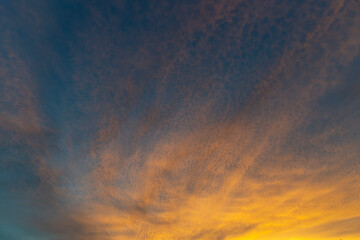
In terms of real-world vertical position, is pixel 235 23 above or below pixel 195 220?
above

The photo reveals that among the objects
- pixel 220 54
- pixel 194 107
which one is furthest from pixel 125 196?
pixel 220 54

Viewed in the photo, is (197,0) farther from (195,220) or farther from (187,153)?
(195,220)

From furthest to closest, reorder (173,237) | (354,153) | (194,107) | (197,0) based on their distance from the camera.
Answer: (173,237) < (354,153) < (194,107) < (197,0)

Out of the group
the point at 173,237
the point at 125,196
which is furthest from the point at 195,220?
the point at 125,196

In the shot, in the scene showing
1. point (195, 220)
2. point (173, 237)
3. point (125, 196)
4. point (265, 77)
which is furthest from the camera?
point (173, 237)

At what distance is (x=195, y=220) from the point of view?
9.30 meters

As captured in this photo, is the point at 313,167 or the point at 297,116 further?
the point at 313,167

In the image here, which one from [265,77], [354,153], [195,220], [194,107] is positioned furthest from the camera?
[195,220]

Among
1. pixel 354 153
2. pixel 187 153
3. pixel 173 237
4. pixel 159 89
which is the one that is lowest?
pixel 173 237

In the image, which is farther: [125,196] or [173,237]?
[173,237]

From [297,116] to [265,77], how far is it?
63.7 inches

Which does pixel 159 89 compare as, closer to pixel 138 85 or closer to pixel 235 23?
pixel 138 85

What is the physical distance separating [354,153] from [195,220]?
256 inches

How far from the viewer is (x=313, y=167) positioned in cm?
680
